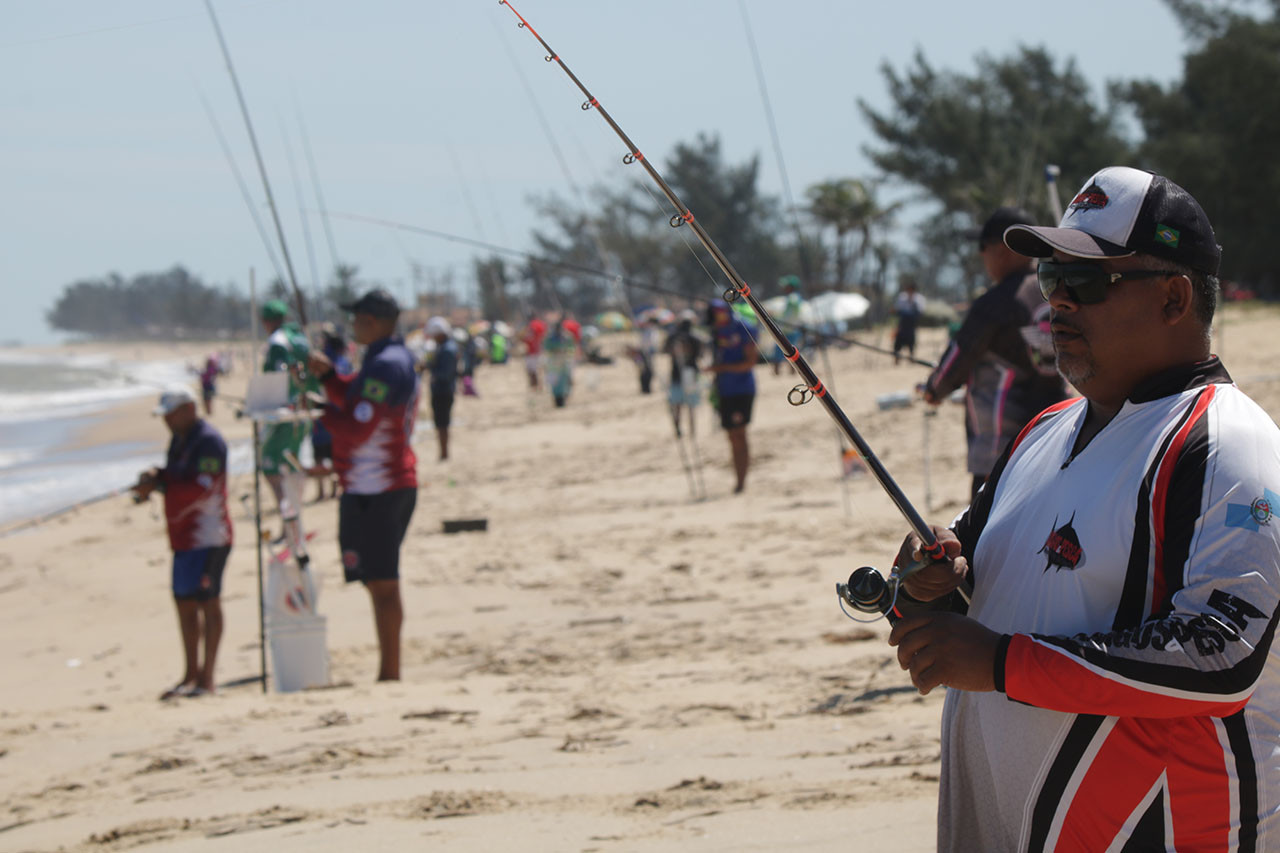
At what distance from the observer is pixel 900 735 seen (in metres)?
4.07

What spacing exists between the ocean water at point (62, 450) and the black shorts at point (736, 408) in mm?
4478

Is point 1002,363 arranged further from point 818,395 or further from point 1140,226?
point 1140,226

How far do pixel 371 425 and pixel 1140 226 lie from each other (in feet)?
14.8

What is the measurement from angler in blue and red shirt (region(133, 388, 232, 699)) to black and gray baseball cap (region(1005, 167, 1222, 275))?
527 centimetres

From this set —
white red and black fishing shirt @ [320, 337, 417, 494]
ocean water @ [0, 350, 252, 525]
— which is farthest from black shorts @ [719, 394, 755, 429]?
white red and black fishing shirt @ [320, 337, 417, 494]

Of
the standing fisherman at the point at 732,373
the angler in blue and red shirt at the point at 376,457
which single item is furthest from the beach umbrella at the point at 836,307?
the angler in blue and red shirt at the point at 376,457

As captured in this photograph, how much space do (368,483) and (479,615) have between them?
6.48 feet

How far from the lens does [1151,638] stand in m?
1.53

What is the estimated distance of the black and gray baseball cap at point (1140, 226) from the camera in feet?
5.48

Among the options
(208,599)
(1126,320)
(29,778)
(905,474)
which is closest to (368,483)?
(208,599)

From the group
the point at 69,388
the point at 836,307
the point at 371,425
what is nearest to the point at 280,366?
the point at 371,425

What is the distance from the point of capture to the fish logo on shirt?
1655 mm

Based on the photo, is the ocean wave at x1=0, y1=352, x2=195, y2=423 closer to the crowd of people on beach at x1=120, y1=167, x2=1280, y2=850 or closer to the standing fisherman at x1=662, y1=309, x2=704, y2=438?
the standing fisherman at x1=662, y1=309, x2=704, y2=438

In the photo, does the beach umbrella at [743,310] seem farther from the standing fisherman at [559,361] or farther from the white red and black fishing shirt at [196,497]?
the standing fisherman at [559,361]
